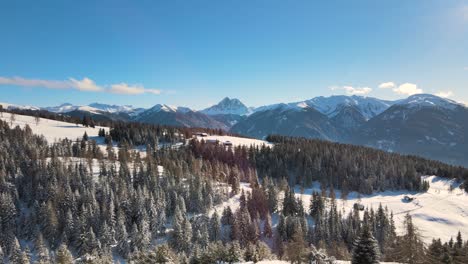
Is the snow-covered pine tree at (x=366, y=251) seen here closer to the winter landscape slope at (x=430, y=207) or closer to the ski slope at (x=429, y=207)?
the winter landscape slope at (x=430, y=207)

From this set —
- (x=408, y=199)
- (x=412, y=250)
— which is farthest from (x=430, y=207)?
(x=412, y=250)

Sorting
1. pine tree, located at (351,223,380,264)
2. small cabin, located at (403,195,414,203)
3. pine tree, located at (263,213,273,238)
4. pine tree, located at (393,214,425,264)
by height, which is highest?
pine tree, located at (351,223,380,264)

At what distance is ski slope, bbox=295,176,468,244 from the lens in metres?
139

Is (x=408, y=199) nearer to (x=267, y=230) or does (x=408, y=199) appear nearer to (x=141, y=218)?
(x=267, y=230)

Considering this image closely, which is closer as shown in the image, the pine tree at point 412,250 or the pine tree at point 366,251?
the pine tree at point 366,251

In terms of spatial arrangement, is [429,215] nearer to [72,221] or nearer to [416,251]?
[416,251]

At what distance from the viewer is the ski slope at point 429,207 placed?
139 m

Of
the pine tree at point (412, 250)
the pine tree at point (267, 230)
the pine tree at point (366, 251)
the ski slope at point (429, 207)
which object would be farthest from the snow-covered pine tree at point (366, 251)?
the ski slope at point (429, 207)

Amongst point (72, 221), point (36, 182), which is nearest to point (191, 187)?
point (72, 221)

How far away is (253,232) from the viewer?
104438mm

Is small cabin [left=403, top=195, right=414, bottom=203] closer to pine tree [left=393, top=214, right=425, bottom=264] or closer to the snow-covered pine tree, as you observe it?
pine tree [left=393, top=214, right=425, bottom=264]

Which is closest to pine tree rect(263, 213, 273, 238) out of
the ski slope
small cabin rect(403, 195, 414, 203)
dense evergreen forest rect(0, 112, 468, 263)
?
dense evergreen forest rect(0, 112, 468, 263)

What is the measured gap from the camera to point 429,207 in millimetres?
163875

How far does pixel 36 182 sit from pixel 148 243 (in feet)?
210
